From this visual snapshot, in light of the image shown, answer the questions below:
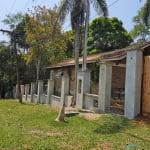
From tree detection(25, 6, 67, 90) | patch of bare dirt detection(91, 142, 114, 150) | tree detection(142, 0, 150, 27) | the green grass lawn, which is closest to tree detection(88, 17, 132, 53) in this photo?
tree detection(25, 6, 67, 90)

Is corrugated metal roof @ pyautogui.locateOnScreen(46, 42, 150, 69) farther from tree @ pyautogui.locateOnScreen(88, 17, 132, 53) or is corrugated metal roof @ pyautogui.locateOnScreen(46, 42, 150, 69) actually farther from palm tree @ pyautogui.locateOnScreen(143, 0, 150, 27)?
tree @ pyautogui.locateOnScreen(88, 17, 132, 53)

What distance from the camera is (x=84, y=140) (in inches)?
457

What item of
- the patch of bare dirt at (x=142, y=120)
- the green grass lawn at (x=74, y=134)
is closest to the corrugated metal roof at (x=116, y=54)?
the patch of bare dirt at (x=142, y=120)

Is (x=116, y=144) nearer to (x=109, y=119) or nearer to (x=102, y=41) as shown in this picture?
(x=109, y=119)

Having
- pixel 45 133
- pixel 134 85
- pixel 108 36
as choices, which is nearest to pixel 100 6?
pixel 134 85

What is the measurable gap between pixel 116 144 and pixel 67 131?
2.96 meters

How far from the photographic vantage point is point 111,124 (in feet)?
48.8

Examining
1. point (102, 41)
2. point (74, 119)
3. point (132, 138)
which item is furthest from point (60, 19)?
point (102, 41)

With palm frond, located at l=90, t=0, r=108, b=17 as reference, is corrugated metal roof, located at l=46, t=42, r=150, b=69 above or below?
below

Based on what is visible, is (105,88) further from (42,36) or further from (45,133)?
(42,36)

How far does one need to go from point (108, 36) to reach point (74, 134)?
32.9m

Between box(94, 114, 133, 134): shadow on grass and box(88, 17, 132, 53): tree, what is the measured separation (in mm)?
27743

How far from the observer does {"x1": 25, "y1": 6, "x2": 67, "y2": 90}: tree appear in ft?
129

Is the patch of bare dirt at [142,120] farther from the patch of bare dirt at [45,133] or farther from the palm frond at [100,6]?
the palm frond at [100,6]
